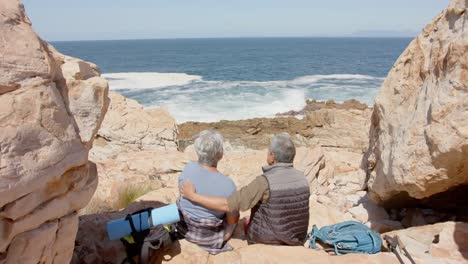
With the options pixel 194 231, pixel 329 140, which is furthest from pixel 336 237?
pixel 329 140

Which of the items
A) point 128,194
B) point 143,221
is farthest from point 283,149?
point 128,194

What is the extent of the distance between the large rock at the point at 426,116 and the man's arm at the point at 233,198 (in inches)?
66.2

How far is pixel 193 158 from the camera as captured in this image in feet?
25.5

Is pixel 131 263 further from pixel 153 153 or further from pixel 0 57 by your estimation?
pixel 153 153

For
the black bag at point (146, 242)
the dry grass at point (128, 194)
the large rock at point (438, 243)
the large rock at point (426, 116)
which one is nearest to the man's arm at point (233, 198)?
the black bag at point (146, 242)

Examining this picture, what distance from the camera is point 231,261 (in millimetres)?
3752

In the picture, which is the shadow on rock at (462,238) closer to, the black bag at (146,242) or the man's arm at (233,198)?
the man's arm at (233,198)

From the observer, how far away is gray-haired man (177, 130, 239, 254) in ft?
12.4

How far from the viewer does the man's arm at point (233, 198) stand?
146 inches

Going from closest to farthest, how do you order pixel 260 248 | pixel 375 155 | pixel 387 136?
pixel 260 248
pixel 387 136
pixel 375 155

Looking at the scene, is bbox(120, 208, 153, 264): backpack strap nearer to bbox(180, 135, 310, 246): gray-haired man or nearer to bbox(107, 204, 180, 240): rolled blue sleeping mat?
bbox(107, 204, 180, 240): rolled blue sleeping mat

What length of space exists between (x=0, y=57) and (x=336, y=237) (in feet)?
10.9

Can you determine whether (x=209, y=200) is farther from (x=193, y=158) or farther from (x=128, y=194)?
(x=193, y=158)

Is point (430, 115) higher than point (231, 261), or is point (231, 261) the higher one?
point (430, 115)
